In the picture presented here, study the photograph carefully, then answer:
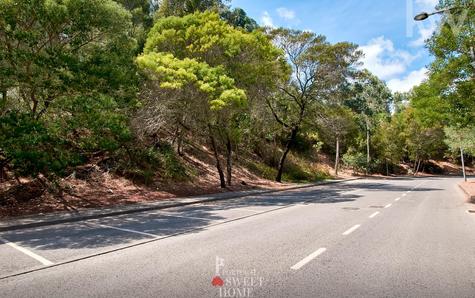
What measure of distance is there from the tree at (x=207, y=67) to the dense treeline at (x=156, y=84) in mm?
74

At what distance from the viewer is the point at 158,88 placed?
1967 centimetres

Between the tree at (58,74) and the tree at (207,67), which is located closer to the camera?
the tree at (58,74)

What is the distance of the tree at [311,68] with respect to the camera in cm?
3006

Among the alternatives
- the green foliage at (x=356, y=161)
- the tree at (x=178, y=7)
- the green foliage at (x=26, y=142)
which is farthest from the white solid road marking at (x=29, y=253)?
the green foliage at (x=356, y=161)

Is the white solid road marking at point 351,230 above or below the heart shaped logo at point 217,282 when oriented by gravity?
below

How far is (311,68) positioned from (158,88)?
16016 mm

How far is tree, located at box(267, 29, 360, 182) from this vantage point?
30062 millimetres

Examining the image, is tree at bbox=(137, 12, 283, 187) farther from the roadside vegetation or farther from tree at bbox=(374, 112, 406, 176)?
tree at bbox=(374, 112, 406, 176)

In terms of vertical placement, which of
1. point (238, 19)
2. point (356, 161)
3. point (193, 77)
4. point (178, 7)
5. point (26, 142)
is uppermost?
point (238, 19)

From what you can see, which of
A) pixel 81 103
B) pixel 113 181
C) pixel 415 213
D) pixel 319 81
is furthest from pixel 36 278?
pixel 319 81

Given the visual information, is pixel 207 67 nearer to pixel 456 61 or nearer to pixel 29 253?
pixel 456 61

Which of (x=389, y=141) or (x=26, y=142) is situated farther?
(x=389, y=141)

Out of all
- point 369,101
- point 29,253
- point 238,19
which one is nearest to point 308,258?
point 29,253

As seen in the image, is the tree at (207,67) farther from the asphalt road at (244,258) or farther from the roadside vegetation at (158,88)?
the asphalt road at (244,258)
